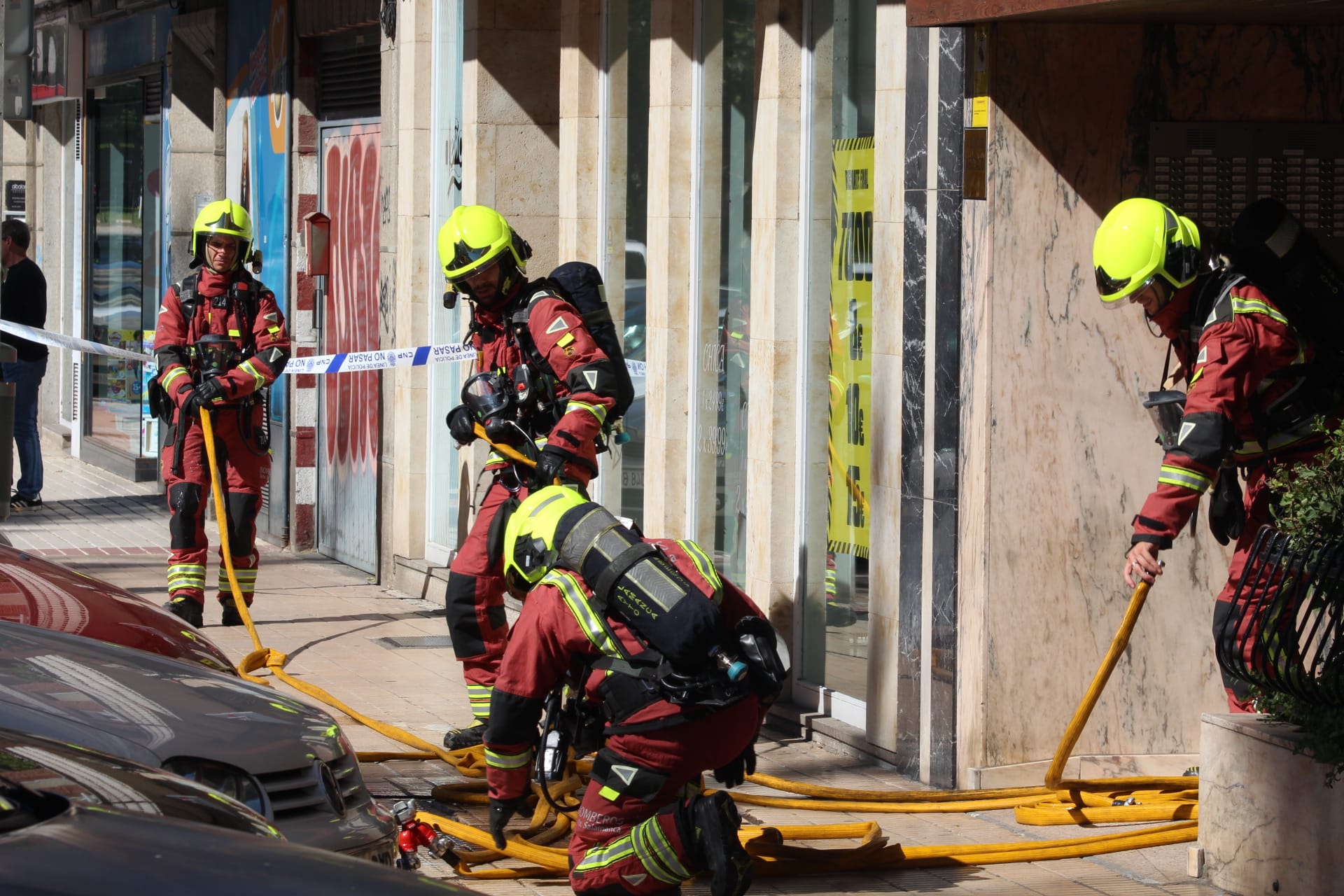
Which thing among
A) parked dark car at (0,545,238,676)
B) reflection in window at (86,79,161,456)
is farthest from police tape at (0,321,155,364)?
parked dark car at (0,545,238,676)

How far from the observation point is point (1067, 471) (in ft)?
23.3

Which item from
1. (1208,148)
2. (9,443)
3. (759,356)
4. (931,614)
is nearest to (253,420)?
(9,443)

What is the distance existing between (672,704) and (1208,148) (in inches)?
136

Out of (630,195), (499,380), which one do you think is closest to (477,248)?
(499,380)

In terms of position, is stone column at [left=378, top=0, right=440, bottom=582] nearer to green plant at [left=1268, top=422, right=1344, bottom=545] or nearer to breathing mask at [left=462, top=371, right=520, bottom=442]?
breathing mask at [left=462, top=371, right=520, bottom=442]

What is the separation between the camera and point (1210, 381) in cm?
611

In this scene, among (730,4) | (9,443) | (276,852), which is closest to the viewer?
(276,852)

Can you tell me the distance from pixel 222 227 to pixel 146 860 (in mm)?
7386

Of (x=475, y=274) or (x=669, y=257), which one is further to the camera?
(x=669, y=257)

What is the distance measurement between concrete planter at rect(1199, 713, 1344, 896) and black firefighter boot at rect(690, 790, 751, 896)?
170cm

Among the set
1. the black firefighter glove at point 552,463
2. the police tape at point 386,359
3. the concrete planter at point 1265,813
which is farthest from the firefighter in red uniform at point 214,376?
the concrete planter at point 1265,813

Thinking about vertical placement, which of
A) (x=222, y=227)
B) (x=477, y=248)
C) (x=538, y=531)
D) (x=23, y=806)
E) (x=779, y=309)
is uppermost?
(x=222, y=227)

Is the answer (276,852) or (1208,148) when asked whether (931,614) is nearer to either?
(1208,148)

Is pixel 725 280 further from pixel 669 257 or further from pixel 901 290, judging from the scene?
pixel 901 290
